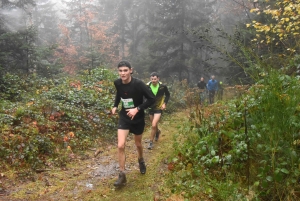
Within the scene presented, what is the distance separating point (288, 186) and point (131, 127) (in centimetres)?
302

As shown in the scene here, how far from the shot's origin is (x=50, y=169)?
6.29 m

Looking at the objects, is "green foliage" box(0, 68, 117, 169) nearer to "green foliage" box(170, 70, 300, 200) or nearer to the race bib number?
the race bib number

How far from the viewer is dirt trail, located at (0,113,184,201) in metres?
4.79

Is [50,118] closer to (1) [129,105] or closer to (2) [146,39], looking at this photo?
(1) [129,105]

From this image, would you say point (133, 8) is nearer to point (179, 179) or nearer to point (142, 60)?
point (142, 60)

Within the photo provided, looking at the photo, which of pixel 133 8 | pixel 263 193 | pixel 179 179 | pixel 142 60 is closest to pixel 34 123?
pixel 179 179

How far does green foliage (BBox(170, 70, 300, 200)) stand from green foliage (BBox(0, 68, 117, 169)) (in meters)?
3.76

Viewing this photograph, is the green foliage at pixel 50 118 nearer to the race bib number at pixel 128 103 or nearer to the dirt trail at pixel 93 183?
the dirt trail at pixel 93 183

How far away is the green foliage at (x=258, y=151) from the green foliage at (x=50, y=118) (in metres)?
3.76

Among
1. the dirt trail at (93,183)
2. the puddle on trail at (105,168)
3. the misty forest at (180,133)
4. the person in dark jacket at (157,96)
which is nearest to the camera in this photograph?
the misty forest at (180,133)

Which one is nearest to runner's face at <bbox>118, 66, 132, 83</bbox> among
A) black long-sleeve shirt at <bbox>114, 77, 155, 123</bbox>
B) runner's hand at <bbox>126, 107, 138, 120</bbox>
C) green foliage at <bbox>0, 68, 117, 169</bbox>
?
black long-sleeve shirt at <bbox>114, 77, 155, 123</bbox>

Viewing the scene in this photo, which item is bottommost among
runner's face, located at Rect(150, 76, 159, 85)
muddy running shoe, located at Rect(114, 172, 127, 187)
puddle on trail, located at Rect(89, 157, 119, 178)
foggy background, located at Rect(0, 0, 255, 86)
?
puddle on trail, located at Rect(89, 157, 119, 178)

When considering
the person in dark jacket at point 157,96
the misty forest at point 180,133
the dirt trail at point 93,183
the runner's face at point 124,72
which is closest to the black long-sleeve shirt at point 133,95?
the runner's face at point 124,72

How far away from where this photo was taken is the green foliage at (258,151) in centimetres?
329
